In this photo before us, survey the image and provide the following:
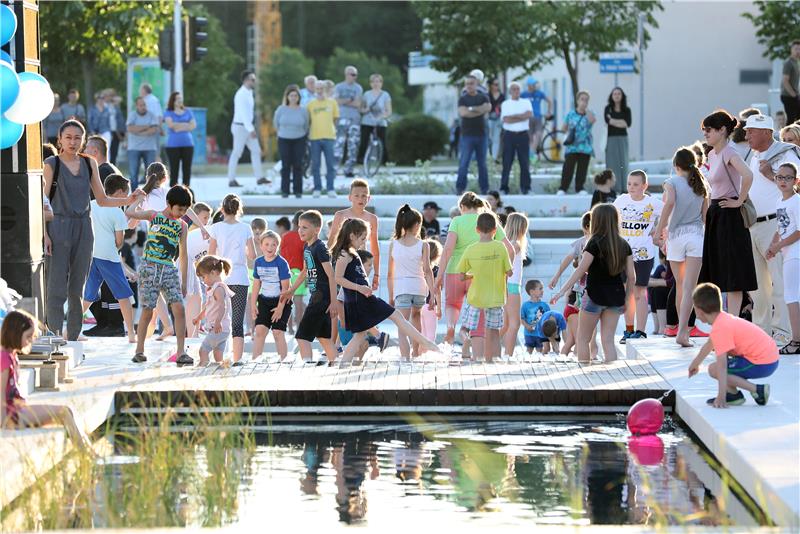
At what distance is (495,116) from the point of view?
93.9 feet

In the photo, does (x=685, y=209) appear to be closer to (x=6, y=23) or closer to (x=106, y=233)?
(x=106, y=233)

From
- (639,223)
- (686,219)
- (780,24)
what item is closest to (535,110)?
(780,24)

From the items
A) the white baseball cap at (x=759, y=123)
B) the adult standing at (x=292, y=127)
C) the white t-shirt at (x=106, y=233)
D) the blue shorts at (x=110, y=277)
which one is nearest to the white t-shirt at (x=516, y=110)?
the adult standing at (x=292, y=127)

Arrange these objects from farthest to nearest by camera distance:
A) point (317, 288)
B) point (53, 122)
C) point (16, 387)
→ point (53, 122) < point (317, 288) < point (16, 387)

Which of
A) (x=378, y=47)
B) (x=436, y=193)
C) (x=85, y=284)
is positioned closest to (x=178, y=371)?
(x=85, y=284)

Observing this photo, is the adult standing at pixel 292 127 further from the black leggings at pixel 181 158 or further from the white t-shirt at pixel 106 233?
the white t-shirt at pixel 106 233

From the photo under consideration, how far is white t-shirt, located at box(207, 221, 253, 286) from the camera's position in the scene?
13641mm

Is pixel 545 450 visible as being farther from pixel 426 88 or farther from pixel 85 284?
pixel 426 88

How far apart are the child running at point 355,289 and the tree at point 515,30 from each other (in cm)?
1972

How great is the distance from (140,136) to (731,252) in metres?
13.0

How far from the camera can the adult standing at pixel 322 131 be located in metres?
21.9

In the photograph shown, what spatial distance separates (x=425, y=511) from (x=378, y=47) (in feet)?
216

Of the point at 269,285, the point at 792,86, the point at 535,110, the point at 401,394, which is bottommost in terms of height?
the point at 401,394

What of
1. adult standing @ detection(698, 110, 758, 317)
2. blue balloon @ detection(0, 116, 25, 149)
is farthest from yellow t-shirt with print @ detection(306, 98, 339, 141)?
blue balloon @ detection(0, 116, 25, 149)
